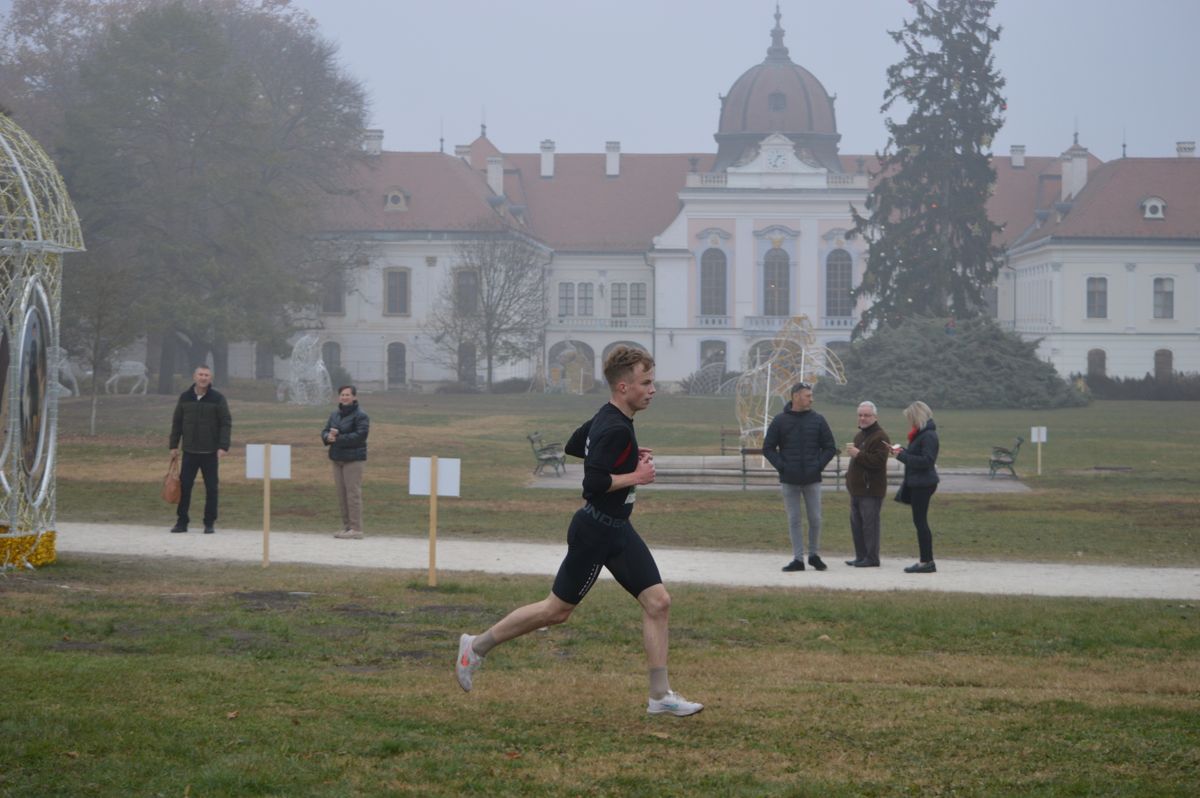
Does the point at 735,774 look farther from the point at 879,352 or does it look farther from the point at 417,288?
the point at 417,288

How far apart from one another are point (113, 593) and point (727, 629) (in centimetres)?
487

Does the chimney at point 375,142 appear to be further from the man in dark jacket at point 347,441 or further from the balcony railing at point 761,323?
the man in dark jacket at point 347,441

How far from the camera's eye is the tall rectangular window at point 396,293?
81.4 m

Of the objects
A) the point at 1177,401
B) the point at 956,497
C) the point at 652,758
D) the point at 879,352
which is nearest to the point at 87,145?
the point at 879,352

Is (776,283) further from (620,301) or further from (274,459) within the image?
(274,459)

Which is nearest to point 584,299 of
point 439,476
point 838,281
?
point 838,281

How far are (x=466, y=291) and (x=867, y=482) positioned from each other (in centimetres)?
6227

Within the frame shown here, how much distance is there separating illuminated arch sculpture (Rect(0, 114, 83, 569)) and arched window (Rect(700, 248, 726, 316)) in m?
70.4

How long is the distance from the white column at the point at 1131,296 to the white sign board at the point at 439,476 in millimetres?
71172

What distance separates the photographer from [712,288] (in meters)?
84.5

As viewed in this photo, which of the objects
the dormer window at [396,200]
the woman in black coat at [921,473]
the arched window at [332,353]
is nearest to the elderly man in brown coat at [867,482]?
the woman in black coat at [921,473]

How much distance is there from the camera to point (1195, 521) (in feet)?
70.8

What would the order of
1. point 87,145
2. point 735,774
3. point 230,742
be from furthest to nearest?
point 87,145 → point 230,742 → point 735,774

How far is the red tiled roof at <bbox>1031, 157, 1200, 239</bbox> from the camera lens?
260 ft
